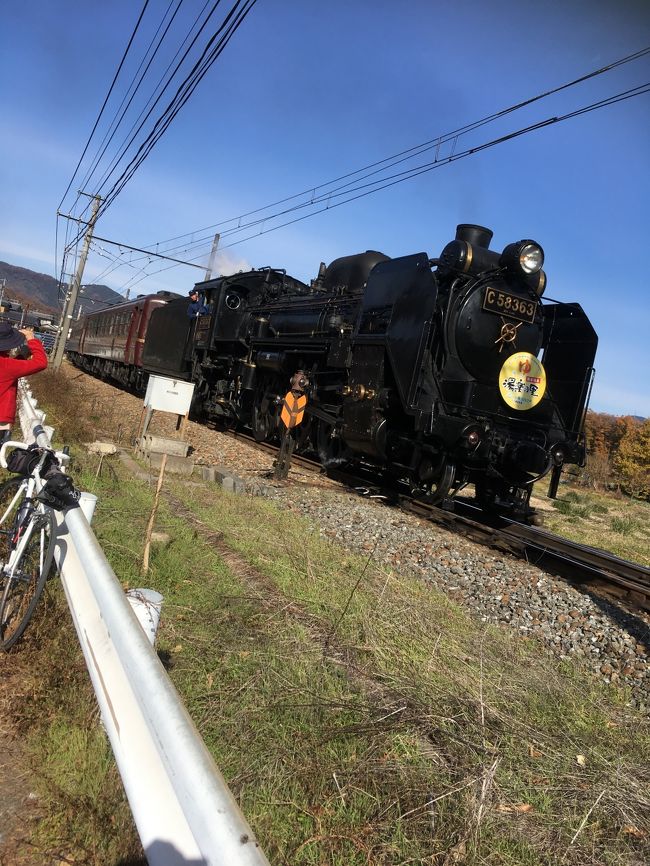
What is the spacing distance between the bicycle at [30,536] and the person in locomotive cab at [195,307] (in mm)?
12704

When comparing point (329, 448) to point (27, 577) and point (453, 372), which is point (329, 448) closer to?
point (453, 372)

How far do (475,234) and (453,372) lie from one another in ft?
7.94

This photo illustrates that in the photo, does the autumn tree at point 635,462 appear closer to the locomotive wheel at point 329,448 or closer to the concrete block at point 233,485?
the locomotive wheel at point 329,448

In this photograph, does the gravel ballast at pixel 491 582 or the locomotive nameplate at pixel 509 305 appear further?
the locomotive nameplate at pixel 509 305

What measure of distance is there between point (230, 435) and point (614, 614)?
10.5 metres

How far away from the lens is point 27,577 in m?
3.27

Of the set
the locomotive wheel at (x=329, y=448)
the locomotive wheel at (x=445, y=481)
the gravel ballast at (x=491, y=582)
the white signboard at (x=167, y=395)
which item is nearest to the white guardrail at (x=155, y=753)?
the gravel ballast at (x=491, y=582)

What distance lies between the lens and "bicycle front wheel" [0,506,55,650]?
3.14m

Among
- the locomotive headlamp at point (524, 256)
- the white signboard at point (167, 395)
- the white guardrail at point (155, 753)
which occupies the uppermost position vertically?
the locomotive headlamp at point (524, 256)

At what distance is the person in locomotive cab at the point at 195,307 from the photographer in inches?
629

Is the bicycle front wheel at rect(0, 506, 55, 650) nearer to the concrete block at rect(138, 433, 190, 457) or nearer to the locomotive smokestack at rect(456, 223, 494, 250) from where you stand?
the concrete block at rect(138, 433, 190, 457)

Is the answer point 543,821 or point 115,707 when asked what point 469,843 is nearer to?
point 543,821

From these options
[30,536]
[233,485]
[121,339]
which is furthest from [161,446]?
[121,339]

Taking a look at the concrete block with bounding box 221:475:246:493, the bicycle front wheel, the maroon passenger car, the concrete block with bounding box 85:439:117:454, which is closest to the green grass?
the concrete block with bounding box 221:475:246:493
